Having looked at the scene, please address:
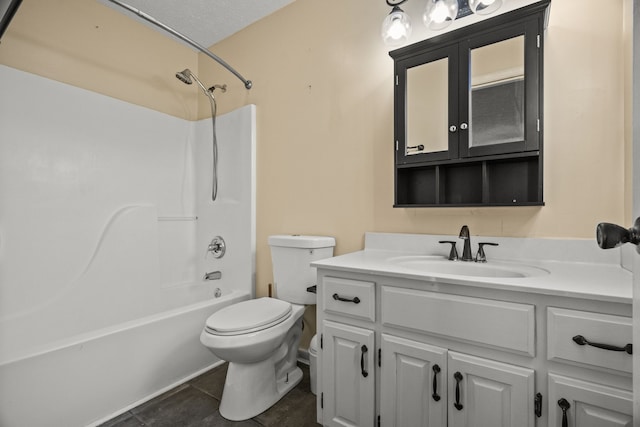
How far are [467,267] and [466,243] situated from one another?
0.12m

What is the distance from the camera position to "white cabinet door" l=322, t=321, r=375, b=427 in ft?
3.84

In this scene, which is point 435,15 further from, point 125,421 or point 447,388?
point 125,421

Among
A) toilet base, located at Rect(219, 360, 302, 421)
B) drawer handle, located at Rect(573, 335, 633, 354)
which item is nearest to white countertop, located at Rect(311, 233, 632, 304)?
drawer handle, located at Rect(573, 335, 633, 354)

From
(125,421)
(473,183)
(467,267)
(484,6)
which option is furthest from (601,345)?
(125,421)

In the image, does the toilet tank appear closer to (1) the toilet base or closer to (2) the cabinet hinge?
(1) the toilet base

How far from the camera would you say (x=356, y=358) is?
120 centimetres

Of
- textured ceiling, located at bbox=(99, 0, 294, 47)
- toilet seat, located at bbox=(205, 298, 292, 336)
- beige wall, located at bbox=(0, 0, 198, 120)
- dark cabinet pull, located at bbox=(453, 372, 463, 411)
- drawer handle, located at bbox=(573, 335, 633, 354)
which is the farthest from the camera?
textured ceiling, located at bbox=(99, 0, 294, 47)

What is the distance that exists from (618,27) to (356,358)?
1.63 metres

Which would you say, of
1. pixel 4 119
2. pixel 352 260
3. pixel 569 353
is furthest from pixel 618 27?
pixel 4 119

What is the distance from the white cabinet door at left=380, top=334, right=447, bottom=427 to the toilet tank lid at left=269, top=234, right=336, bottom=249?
2.40 feet

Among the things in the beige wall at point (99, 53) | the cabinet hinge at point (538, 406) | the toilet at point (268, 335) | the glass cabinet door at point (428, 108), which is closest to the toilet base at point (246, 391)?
the toilet at point (268, 335)

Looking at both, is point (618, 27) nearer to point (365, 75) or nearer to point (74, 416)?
point (365, 75)

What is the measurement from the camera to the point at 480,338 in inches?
37.3

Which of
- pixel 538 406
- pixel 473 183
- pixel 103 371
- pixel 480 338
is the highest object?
pixel 473 183
